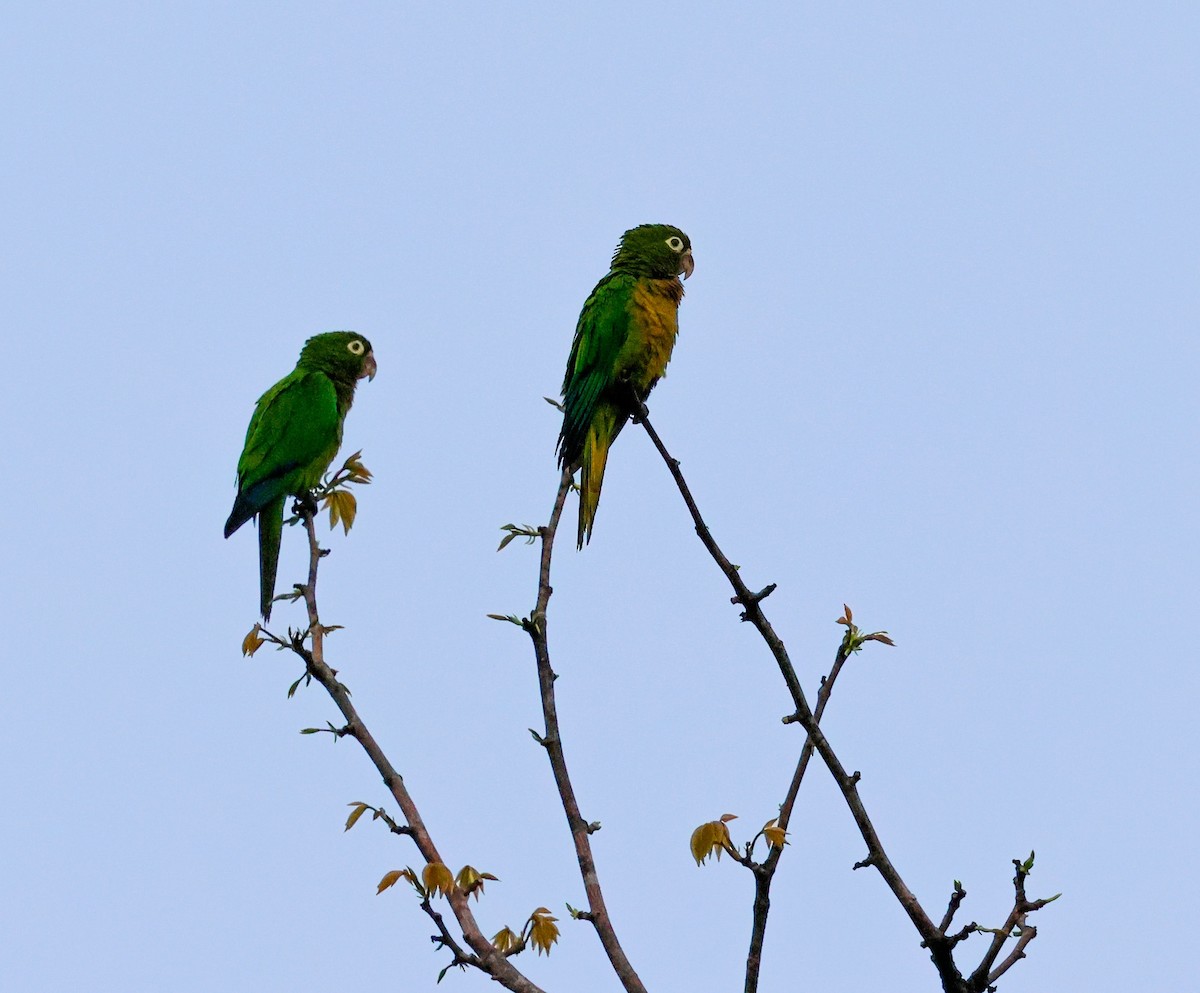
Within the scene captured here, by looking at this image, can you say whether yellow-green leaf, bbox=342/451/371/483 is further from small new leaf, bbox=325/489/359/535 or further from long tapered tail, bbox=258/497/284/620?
long tapered tail, bbox=258/497/284/620

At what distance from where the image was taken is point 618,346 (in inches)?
308

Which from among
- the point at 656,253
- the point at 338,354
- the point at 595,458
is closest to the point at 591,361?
the point at 595,458

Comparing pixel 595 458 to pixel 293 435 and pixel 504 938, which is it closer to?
pixel 293 435

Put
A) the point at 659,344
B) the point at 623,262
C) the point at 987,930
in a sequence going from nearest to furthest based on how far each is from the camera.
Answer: the point at 987,930, the point at 659,344, the point at 623,262

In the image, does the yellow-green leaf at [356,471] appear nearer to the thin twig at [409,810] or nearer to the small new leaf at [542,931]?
the thin twig at [409,810]

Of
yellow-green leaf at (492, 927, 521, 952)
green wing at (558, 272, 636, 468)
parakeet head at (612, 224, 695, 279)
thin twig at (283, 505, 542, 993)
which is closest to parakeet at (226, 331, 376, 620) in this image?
green wing at (558, 272, 636, 468)

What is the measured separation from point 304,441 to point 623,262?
2624 mm

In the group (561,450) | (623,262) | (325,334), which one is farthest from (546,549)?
(325,334)

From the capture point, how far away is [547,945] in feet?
13.2

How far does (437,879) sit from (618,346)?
15.1ft

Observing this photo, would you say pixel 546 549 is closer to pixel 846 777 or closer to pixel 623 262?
pixel 846 777

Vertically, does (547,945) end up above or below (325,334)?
below

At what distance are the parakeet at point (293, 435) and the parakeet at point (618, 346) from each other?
2.12 meters

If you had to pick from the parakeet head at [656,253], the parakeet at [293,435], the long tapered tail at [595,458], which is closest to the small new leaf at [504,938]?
the long tapered tail at [595,458]
